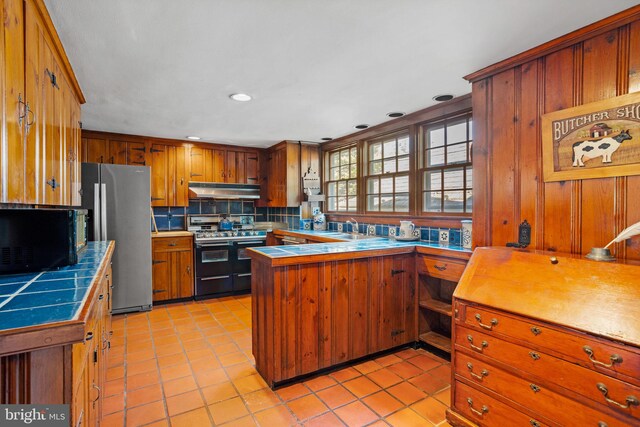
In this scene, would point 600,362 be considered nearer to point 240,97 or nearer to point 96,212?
point 240,97

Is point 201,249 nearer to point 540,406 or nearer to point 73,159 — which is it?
point 73,159

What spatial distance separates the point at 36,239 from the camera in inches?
64.8

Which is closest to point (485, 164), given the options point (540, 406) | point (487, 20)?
point (487, 20)

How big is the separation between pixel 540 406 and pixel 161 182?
4774 mm

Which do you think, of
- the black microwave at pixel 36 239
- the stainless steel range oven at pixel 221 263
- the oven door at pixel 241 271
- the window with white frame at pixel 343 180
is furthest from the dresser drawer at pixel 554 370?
the oven door at pixel 241 271

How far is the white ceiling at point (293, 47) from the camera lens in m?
1.61

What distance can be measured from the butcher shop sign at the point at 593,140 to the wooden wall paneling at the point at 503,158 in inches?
8.7

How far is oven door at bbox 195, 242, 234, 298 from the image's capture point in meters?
4.34

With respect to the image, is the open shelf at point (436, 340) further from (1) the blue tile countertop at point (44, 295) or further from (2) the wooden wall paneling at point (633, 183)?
(1) the blue tile countertop at point (44, 295)

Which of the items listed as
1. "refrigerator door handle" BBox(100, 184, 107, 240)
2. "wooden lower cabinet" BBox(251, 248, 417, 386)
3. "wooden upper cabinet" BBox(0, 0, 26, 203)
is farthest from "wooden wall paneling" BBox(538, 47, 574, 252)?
"refrigerator door handle" BBox(100, 184, 107, 240)

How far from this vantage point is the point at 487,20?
171 cm

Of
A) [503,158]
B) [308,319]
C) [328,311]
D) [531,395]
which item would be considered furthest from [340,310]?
[503,158]

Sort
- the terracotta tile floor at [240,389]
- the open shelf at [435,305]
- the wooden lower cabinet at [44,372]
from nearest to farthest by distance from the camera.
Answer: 1. the wooden lower cabinet at [44,372]
2. the terracotta tile floor at [240,389]
3. the open shelf at [435,305]

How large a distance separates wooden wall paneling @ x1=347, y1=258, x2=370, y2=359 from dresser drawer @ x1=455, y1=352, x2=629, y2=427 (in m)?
0.84
